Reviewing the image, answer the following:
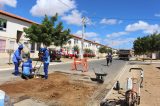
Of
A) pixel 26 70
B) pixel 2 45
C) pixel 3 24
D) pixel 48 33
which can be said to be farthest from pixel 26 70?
pixel 3 24

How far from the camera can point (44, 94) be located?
10.9 meters

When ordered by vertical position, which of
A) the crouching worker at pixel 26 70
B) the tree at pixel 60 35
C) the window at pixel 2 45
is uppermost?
the tree at pixel 60 35

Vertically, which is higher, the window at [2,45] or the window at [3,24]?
the window at [3,24]

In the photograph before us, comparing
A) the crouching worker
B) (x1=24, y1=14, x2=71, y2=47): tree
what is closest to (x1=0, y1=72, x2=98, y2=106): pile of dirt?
the crouching worker

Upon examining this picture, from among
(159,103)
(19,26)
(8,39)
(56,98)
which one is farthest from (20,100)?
(19,26)

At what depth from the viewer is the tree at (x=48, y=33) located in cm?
3919

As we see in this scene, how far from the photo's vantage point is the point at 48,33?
39.6 m

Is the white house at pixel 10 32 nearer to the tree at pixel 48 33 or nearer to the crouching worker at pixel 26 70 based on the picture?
the tree at pixel 48 33

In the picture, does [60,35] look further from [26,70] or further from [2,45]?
[26,70]

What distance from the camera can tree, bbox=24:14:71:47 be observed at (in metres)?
39.2

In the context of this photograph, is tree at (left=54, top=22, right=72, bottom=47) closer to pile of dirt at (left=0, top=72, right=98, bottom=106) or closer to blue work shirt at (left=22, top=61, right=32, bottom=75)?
blue work shirt at (left=22, top=61, right=32, bottom=75)

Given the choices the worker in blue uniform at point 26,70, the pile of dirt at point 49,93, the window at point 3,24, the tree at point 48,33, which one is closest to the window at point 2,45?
the window at point 3,24

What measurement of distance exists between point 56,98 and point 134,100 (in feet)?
9.82

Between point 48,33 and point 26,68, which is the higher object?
point 48,33
